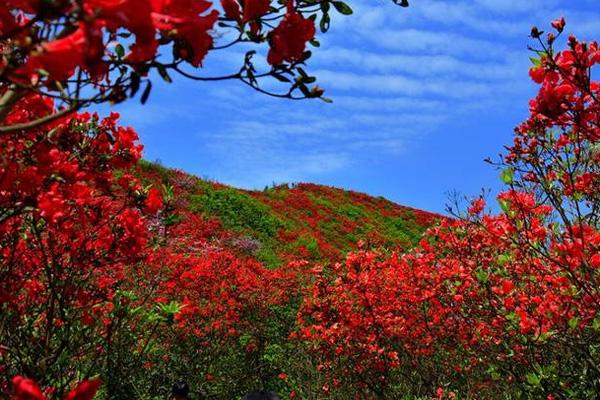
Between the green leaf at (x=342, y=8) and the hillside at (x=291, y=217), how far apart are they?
1459 cm

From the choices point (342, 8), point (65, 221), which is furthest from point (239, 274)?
point (342, 8)

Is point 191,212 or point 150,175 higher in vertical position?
point 150,175

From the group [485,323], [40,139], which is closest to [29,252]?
[40,139]

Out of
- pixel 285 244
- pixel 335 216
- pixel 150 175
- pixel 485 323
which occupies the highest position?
pixel 335 216

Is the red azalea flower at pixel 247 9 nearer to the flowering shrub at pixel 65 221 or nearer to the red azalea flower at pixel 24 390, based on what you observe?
the red azalea flower at pixel 24 390

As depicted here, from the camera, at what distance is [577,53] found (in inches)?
115

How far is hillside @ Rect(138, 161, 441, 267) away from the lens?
21.9m

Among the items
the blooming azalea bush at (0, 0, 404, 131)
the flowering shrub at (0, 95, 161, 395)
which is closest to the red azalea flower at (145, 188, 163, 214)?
the flowering shrub at (0, 95, 161, 395)

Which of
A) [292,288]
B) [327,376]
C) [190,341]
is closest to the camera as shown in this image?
[327,376]

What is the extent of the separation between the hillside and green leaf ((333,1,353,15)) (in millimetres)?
14592

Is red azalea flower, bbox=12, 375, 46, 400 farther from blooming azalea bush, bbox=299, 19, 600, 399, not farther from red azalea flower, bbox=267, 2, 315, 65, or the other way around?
blooming azalea bush, bbox=299, 19, 600, 399

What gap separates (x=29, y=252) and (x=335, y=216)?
84.3ft

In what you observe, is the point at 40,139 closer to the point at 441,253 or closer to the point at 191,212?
the point at 441,253

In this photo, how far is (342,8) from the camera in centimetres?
213
